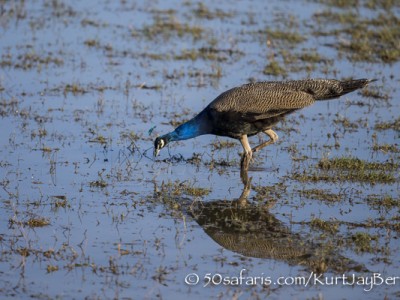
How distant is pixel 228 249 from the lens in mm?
6594

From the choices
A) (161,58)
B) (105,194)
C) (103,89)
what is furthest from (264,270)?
(161,58)

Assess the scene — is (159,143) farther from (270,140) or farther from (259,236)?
(259,236)

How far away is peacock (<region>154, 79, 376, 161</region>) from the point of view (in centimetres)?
875

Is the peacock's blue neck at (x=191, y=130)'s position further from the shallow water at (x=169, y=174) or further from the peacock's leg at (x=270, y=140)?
the peacock's leg at (x=270, y=140)

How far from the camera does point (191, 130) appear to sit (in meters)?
8.94

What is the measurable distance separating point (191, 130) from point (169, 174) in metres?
0.58

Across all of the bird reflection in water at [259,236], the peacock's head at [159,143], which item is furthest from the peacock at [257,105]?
the bird reflection in water at [259,236]

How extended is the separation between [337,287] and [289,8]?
12093mm

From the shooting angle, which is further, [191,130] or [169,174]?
[191,130]

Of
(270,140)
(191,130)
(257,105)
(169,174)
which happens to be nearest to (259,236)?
(169,174)

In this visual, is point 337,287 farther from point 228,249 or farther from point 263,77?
point 263,77

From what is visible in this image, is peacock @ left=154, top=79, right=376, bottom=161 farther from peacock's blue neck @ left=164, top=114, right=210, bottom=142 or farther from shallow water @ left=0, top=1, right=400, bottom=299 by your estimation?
shallow water @ left=0, top=1, right=400, bottom=299

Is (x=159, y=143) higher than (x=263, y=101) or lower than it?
lower

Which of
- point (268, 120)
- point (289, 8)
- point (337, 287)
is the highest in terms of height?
point (289, 8)
